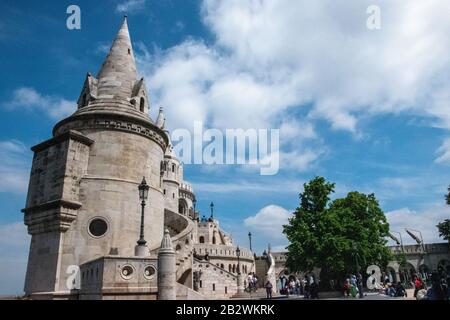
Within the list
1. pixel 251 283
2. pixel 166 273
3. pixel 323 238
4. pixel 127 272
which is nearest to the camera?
pixel 166 273

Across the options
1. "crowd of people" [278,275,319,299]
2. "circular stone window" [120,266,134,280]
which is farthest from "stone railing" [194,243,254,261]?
"circular stone window" [120,266,134,280]

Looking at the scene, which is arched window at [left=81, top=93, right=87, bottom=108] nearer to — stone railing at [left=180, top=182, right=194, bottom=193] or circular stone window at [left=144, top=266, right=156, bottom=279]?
circular stone window at [left=144, top=266, right=156, bottom=279]

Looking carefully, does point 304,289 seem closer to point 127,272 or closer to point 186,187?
point 127,272

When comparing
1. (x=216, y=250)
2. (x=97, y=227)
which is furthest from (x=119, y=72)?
(x=216, y=250)

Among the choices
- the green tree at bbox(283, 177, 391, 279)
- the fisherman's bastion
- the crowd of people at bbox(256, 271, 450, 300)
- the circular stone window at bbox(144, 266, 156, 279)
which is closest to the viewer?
the crowd of people at bbox(256, 271, 450, 300)

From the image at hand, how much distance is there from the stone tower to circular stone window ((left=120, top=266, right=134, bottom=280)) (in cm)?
440

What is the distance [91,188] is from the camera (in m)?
19.2

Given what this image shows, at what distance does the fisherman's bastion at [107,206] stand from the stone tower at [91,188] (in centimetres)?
5

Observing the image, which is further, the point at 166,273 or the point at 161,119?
the point at 161,119

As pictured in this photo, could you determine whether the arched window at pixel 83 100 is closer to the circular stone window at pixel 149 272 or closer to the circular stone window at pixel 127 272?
the circular stone window at pixel 127 272

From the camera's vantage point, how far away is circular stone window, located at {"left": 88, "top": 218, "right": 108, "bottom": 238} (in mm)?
18562

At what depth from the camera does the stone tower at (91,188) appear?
17.8 m

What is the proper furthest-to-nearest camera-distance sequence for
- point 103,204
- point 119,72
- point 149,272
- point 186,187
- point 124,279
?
point 186,187, point 119,72, point 103,204, point 149,272, point 124,279

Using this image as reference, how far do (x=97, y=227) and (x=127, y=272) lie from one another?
5403mm
